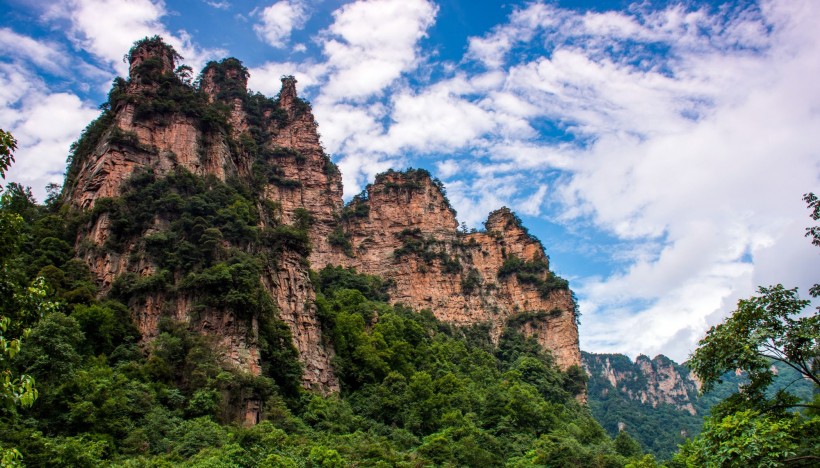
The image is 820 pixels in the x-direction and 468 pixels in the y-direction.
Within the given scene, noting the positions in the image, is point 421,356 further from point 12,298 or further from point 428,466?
point 12,298

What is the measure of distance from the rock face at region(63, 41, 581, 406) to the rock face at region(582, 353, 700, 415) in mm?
65695

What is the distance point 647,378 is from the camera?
14125cm

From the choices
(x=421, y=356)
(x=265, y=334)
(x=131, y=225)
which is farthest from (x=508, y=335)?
(x=131, y=225)

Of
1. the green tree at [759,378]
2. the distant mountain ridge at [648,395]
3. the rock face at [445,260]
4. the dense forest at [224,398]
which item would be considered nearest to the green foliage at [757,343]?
the green tree at [759,378]

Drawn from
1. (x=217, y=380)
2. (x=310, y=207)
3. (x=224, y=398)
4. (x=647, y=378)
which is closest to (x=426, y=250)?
(x=310, y=207)

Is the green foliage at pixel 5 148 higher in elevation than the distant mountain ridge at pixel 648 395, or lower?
lower

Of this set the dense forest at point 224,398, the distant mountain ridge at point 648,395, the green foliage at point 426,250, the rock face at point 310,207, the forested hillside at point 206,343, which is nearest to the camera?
the dense forest at point 224,398

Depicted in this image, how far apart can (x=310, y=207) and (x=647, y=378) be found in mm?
103586

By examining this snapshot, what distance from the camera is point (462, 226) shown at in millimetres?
89562

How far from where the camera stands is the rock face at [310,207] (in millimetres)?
45175

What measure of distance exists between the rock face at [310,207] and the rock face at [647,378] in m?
65.7

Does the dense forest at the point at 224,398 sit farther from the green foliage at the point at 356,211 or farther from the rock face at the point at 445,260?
the green foliage at the point at 356,211

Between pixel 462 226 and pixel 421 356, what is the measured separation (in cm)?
3883

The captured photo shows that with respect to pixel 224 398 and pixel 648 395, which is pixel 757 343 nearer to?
pixel 224 398
